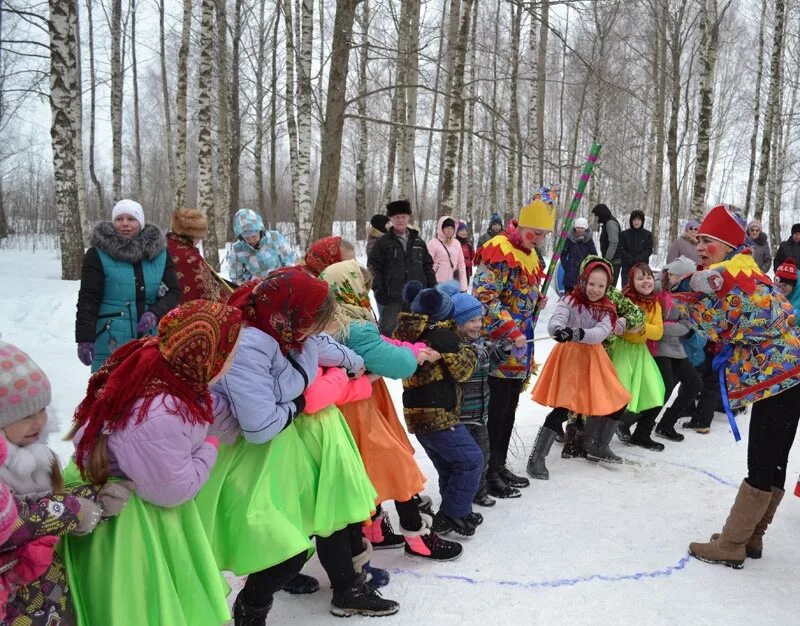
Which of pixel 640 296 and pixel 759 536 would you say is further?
pixel 640 296

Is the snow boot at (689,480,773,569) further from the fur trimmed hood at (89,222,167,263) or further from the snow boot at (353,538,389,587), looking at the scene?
the fur trimmed hood at (89,222,167,263)

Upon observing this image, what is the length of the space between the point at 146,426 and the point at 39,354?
21.6 feet

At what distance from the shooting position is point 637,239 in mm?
11445

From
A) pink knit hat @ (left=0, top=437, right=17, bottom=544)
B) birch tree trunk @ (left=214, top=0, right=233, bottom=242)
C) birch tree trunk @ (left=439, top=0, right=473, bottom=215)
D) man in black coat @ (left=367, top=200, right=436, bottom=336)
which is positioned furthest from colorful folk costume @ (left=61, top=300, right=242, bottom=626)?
birch tree trunk @ (left=214, top=0, right=233, bottom=242)

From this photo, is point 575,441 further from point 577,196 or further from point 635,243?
point 635,243

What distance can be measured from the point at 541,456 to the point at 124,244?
135 inches

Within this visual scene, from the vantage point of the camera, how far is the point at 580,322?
16.1 feet

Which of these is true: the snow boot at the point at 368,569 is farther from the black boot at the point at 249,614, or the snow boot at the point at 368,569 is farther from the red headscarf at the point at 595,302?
the red headscarf at the point at 595,302

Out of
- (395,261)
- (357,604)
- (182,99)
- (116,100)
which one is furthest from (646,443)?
(116,100)

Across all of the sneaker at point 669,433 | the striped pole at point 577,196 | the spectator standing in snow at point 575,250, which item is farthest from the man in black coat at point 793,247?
the striped pole at point 577,196

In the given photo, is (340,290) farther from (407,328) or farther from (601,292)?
(601,292)

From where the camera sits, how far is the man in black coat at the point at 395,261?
24.3 ft

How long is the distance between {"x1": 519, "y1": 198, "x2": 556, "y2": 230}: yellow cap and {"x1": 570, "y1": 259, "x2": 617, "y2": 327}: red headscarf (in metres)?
0.49

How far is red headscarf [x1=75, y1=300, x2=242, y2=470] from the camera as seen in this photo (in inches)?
81.2
